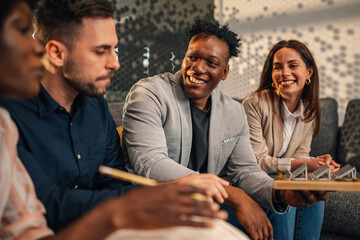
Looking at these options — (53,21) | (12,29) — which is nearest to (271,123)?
(53,21)

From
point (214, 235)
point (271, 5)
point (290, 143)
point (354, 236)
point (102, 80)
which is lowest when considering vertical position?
point (354, 236)

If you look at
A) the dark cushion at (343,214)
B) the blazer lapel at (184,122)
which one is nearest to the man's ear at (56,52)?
the blazer lapel at (184,122)

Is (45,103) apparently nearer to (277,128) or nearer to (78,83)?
(78,83)

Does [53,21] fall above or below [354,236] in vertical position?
above

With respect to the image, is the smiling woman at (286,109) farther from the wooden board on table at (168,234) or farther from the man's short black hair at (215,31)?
the wooden board on table at (168,234)

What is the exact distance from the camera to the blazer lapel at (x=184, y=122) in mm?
1626

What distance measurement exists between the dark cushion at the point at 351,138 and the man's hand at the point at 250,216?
1537 mm

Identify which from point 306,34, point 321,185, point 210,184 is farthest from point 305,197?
point 306,34

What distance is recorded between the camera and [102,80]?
1.16 meters

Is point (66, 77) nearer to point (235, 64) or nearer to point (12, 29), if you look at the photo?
point (12, 29)

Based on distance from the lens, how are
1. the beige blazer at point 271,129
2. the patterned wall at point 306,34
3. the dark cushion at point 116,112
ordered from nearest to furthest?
the dark cushion at point 116,112
the beige blazer at point 271,129
the patterned wall at point 306,34

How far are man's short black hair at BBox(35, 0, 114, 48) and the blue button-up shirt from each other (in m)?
0.20

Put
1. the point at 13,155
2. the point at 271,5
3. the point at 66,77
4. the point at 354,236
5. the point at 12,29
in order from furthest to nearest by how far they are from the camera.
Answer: the point at 271,5, the point at 354,236, the point at 66,77, the point at 13,155, the point at 12,29

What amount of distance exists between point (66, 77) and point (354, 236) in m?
1.75
